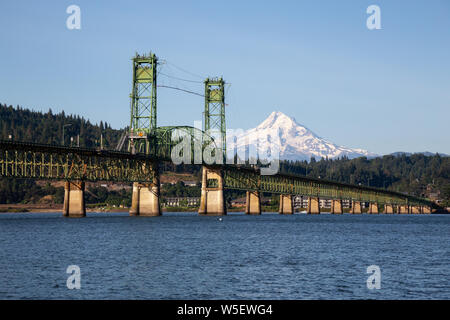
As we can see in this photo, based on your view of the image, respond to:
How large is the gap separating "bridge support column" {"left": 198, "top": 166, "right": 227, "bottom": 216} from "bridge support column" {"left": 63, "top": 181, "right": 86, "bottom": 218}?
45421 mm

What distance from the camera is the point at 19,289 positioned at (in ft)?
136

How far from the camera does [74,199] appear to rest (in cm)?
14212

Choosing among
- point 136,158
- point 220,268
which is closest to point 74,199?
point 136,158

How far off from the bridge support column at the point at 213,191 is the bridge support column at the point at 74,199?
4542 centimetres

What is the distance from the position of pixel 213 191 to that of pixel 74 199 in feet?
163

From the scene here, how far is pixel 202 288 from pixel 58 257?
2261 centimetres

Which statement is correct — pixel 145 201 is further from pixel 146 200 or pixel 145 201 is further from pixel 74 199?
pixel 74 199

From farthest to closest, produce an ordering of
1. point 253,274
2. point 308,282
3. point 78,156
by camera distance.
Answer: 1. point 78,156
2. point 253,274
3. point 308,282

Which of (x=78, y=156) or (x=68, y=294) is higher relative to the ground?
(x=78, y=156)

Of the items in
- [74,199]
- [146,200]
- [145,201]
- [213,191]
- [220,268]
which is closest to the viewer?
[220,268]

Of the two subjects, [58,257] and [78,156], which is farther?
[78,156]

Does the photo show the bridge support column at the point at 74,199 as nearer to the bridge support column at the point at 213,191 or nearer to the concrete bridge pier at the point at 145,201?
the concrete bridge pier at the point at 145,201

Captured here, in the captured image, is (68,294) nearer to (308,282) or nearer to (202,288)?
(202,288)
